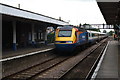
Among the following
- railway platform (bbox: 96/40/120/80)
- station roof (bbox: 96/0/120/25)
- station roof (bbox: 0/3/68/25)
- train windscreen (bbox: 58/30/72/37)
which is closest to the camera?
railway platform (bbox: 96/40/120/80)

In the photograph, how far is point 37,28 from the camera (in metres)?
27.4

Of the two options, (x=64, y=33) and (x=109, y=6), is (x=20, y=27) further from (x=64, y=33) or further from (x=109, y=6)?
(x=109, y=6)

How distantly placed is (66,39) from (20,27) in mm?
8735

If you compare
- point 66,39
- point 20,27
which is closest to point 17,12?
point 66,39

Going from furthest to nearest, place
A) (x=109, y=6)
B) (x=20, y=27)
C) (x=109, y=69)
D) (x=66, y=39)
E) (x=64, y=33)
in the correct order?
(x=20, y=27)
(x=109, y=6)
(x=64, y=33)
(x=66, y=39)
(x=109, y=69)

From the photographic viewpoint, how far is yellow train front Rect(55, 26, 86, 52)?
1661 cm

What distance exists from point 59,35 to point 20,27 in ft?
25.7

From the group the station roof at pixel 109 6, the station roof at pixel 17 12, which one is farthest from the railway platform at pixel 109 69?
Answer: the station roof at pixel 17 12

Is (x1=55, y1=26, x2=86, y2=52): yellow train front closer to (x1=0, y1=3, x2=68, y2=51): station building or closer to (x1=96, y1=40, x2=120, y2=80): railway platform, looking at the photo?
(x1=0, y1=3, x2=68, y2=51): station building

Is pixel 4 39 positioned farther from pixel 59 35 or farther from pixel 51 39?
pixel 51 39

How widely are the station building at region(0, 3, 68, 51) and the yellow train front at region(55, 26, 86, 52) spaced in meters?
3.04

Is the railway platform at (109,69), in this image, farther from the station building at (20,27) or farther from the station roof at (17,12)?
the station building at (20,27)

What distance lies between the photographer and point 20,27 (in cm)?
2316

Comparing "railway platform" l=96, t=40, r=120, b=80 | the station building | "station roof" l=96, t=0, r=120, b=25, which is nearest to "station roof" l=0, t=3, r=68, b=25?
the station building
